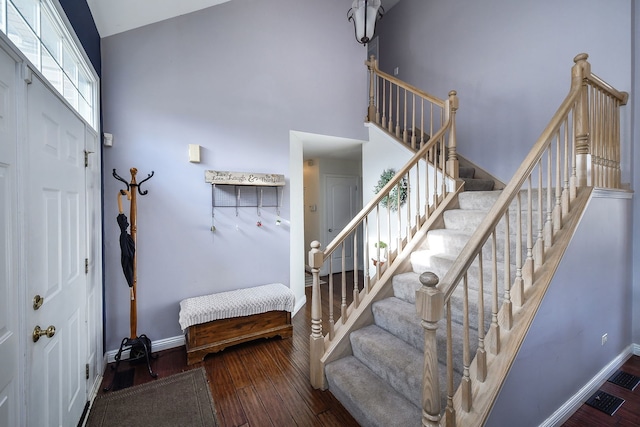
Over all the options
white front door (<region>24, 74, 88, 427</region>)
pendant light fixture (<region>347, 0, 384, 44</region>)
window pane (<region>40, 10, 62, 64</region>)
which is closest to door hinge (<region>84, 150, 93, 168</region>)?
white front door (<region>24, 74, 88, 427</region>)

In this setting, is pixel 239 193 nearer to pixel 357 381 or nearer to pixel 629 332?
pixel 357 381

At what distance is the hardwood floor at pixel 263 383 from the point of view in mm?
1865

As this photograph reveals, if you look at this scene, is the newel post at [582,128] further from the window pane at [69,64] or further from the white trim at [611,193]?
the window pane at [69,64]

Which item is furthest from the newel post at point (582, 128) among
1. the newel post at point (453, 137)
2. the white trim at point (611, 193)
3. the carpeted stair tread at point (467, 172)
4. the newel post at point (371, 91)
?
the newel post at point (371, 91)

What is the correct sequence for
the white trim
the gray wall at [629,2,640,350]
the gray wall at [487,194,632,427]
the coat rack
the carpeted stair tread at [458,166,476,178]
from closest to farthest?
the gray wall at [487,194,632,427] < the white trim < the coat rack < the gray wall at [629,2,640,350] < the carpeted stair tread at [458,166,476,178]

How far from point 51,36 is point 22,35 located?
42 centimetres

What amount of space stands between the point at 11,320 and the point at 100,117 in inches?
78.4

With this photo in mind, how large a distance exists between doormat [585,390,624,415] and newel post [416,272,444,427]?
161 cm

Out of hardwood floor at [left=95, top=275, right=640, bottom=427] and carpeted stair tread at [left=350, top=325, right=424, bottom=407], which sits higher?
carpeted stair tread at [left=350, top=325, right=424, bottom=407]

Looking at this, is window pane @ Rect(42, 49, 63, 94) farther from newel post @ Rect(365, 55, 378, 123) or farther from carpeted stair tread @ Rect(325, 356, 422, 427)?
newel post @ Rect(365, 55, 378, 123)

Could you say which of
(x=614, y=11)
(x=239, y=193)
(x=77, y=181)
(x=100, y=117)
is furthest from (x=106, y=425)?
(x=614, y=11)

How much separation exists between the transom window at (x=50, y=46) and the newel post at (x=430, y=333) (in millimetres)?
2056

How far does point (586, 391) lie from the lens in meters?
1.99

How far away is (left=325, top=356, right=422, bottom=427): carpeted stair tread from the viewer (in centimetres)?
158
